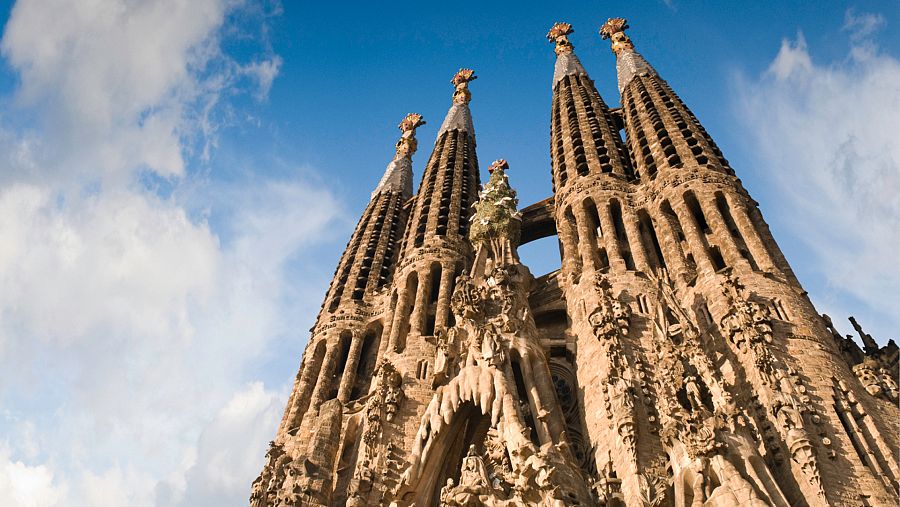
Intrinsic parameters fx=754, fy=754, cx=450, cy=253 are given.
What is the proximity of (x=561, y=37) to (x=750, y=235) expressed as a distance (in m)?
31.0

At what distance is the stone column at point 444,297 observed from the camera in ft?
92.8

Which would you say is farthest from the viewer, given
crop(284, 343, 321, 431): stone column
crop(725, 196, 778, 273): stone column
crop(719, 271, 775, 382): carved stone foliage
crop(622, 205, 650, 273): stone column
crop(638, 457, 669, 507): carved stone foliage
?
crop(284, 343, 321, 431): stone column

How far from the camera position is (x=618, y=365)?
65.8 feet

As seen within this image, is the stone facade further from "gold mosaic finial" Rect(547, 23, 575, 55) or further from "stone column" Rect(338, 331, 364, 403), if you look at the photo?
"gold mosaic finial" Rect(547, 23, 575, 55)

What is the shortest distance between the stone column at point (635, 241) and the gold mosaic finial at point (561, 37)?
79.1 feet

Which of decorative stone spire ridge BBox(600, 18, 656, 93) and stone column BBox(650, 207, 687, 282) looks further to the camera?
decorative stone spire ridge BBox(600, 18, 656, 93)

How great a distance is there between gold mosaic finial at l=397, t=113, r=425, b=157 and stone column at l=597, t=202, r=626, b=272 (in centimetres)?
2396

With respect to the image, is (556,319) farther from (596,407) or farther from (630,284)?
(596,407)

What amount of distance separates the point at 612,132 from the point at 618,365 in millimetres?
18858

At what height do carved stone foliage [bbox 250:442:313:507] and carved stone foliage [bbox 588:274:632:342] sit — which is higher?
carved stone foliage [bbox 588:274:632:342]

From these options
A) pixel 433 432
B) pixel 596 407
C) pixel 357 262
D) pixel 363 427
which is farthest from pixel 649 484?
pixel 357 262

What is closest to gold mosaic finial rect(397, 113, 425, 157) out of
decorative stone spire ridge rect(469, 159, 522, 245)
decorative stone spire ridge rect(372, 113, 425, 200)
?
decorative stone spire ridge rect(372, 113, 425, 200)

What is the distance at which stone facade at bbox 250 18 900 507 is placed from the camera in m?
16.1

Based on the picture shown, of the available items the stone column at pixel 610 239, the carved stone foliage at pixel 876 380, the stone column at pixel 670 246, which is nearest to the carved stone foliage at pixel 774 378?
the carved stone foliage at pixel 876 380
